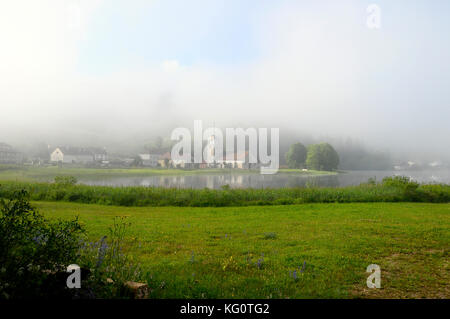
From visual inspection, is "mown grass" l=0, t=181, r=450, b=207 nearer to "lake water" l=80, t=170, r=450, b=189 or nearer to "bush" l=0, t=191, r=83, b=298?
"lake water" l=80, t=170, r=450, b=189

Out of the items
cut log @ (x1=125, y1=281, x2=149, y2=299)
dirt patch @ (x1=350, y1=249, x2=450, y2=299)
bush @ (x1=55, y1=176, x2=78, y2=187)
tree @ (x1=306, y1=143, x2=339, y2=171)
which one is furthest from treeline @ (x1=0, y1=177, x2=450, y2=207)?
A: tree @ (x1=306, y1=143, x2=339, y2=171)

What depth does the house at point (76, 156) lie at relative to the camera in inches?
2083

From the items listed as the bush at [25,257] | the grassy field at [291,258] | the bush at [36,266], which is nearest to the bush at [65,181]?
the grassy field at [291,258]

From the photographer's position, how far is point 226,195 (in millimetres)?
20484

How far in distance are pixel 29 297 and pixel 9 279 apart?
0.94 feet

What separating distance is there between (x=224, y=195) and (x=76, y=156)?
44.1 m

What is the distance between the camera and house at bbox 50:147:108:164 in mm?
52906

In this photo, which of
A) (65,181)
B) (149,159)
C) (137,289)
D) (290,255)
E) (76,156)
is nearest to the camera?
(137,289)

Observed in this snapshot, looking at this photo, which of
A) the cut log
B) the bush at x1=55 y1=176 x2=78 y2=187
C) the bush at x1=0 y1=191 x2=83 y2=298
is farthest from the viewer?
the bush at x1=55 y1=176 x2=78 y2=187

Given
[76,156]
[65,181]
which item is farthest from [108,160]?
[65,181]

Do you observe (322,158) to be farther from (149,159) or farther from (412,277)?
(412,277)

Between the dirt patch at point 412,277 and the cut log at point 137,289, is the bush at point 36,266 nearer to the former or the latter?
the cut log at point 137,289
